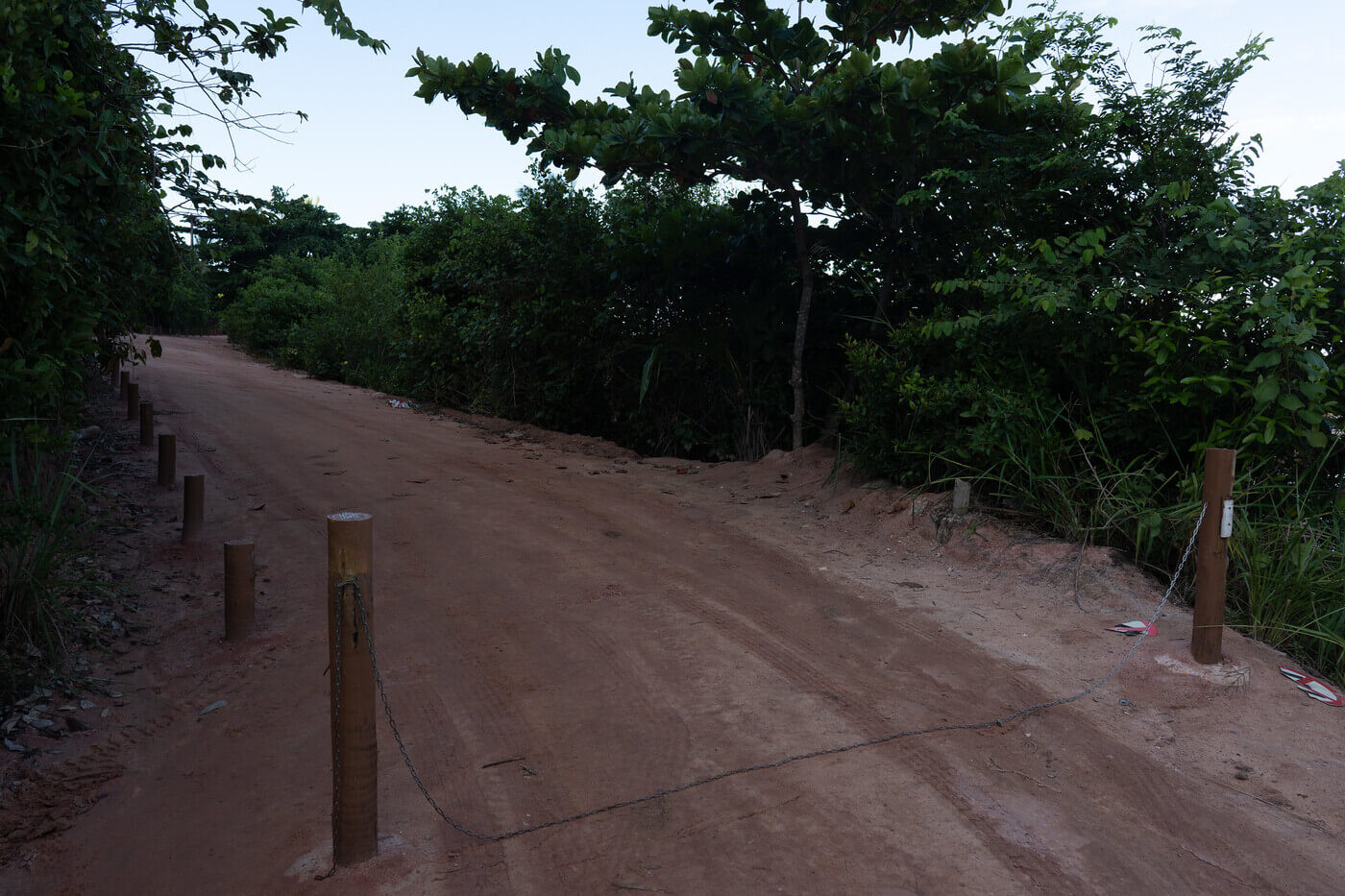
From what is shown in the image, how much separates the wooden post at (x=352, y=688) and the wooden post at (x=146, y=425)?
8.74m

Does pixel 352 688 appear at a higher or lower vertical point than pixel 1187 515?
lower

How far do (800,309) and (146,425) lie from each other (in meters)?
7.82

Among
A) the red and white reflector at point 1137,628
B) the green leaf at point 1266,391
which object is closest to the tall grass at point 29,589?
the red and white reflector at point 1137,628

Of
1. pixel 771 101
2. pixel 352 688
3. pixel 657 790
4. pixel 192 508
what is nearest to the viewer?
pixel 352 688

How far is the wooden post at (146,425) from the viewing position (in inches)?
408

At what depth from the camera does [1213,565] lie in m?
4.79

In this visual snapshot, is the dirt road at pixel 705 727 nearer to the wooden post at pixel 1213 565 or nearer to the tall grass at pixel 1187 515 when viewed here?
the wooden post at pixel 1213 565

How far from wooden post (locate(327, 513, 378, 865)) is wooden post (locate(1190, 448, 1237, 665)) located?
4323 millimetres

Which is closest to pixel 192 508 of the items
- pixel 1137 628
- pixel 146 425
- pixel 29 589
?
pixel 29 589

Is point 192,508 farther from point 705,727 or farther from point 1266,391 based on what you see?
point 1266,391

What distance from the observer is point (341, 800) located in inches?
125

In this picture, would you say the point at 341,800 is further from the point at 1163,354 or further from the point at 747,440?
the point at 747,440

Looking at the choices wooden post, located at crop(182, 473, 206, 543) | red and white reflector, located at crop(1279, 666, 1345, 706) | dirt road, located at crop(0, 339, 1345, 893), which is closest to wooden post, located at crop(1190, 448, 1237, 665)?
dirt road, located at crop(0, 339, 1345, 893)

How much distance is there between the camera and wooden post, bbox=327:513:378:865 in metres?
3.14
